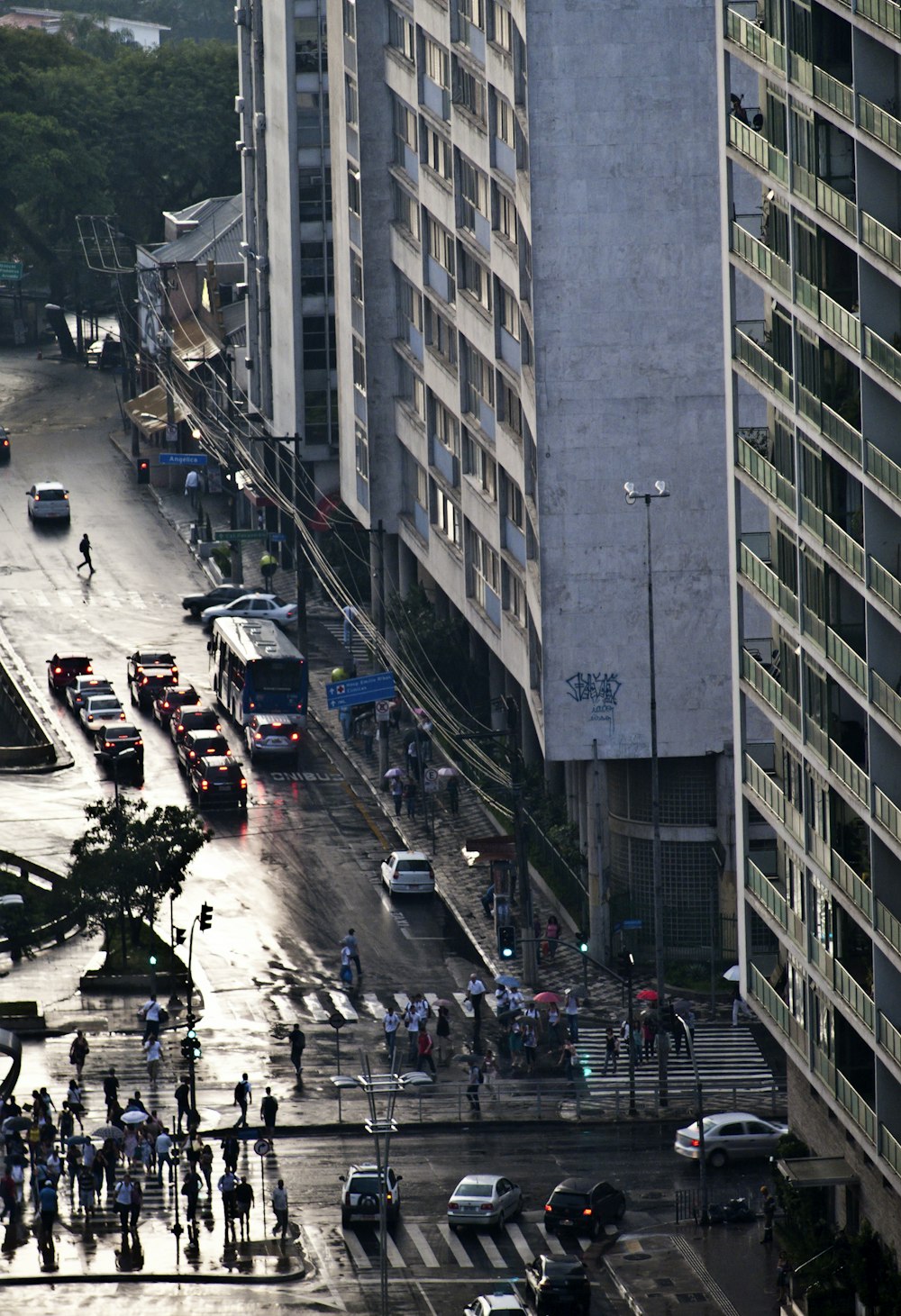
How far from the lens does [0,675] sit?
13312cm

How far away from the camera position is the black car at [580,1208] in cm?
7644

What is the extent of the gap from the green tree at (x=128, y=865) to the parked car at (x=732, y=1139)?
21.5 m

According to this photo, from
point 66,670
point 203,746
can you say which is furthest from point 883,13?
point 66,670

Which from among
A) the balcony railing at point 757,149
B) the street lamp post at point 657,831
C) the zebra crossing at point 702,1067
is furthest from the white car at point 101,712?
the balcony railing at point 757,149

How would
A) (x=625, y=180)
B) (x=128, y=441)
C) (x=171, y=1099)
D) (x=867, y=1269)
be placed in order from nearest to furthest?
(x=867, y=1269), (x=171, y=1099), (x=625, y=180), (x=128, y=441)

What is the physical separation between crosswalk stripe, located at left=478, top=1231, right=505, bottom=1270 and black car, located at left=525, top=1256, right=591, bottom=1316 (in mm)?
3024

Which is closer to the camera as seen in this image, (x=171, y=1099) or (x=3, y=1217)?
(x=3, y=1217)

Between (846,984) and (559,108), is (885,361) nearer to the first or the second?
(846,984)

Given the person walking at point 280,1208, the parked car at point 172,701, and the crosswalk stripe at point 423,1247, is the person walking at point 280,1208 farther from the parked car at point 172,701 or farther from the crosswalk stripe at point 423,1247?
the parked car at point 172,701

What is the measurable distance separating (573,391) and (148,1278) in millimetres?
35380

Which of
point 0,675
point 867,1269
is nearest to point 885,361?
point 867,1269

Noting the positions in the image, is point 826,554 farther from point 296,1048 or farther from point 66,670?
point 66,670

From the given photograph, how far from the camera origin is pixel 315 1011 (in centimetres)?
9562

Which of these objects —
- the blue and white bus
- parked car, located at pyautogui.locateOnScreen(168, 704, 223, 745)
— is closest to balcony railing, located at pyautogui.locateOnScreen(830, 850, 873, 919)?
the blue and white bus
